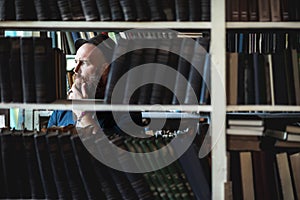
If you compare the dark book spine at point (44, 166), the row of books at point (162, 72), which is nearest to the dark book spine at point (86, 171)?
the dark book spine at point (44, 166)

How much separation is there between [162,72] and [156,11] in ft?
0.77

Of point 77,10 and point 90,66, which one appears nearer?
point 77,10

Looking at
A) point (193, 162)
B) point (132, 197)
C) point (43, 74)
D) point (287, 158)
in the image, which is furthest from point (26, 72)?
point (287, 158)

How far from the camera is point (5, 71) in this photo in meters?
1.67

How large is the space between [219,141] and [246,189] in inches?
9.1

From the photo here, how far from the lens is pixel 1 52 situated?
1676 mm

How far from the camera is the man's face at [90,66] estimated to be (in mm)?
1890

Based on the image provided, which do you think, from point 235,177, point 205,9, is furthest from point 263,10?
point 235,177

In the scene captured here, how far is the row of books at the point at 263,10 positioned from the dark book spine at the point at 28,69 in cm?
78

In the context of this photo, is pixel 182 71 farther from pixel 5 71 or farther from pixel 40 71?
pixel 5 71

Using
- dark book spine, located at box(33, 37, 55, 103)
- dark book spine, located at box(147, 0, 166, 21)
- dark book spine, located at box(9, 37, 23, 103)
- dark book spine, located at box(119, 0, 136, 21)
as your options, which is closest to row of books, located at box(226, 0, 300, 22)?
dark book spine, located at box(147, 0, 166, 21)

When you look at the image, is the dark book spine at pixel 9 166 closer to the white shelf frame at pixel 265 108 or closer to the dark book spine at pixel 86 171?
the dark book spine at pixel 86 171

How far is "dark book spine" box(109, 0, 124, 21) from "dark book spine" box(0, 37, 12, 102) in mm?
434

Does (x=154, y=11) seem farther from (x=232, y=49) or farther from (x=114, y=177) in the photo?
(x=232, y=49)
